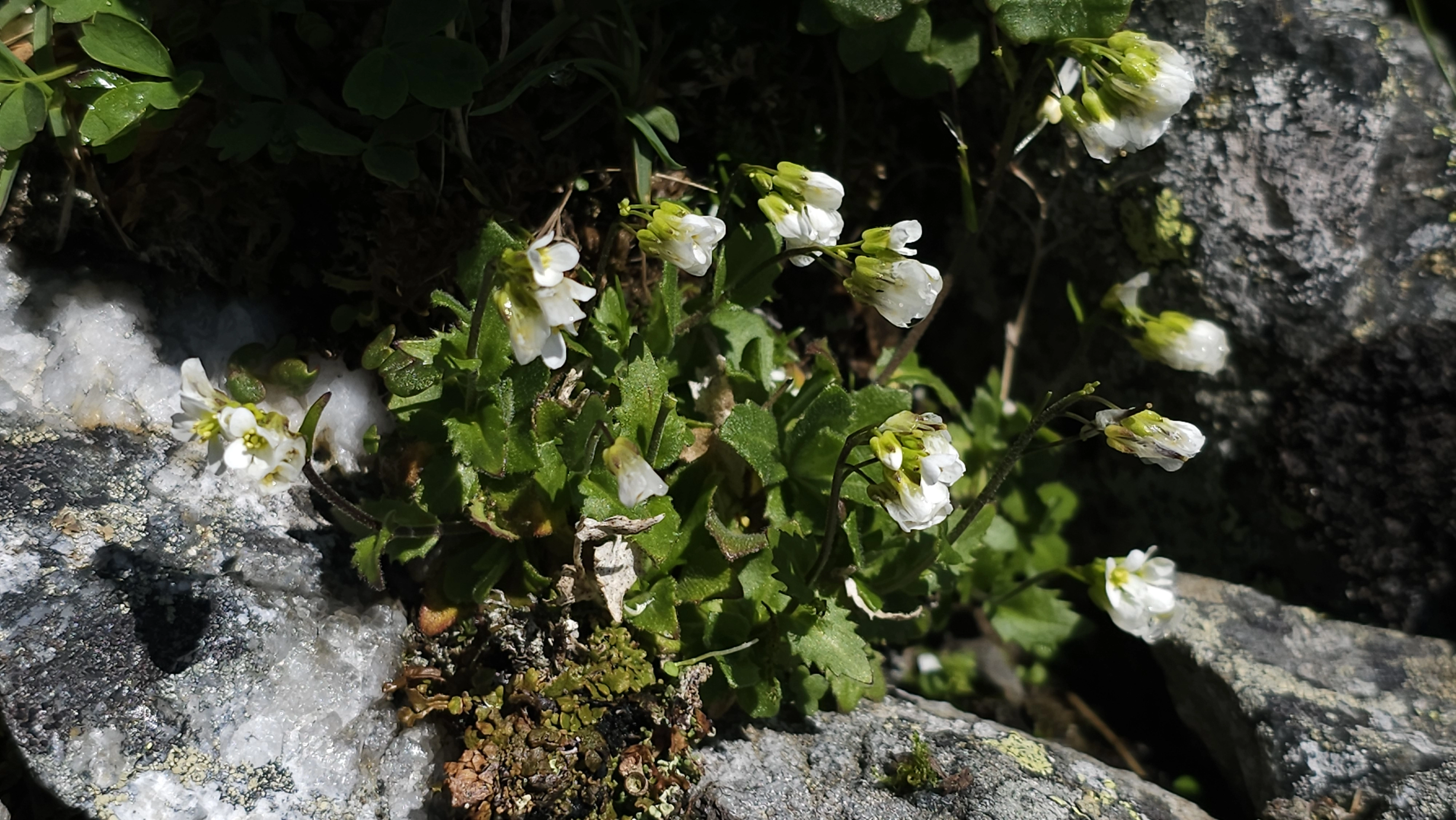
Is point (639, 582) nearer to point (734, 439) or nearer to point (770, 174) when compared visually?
point (734, 439)

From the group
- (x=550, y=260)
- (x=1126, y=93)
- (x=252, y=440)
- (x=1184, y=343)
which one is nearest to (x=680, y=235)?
(x=550, y=260)

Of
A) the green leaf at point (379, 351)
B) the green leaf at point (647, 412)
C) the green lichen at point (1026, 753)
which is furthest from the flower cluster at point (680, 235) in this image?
the green lichen at point (1026, 753)

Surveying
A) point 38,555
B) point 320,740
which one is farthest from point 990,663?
point 38,555

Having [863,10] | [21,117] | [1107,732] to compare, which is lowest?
[1107,732]

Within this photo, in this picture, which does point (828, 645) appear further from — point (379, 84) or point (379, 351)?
point (379, 84)

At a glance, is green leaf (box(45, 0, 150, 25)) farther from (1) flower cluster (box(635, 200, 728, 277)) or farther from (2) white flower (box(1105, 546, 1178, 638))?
(2) white flower (box(1105, 546, 1178, 638))
